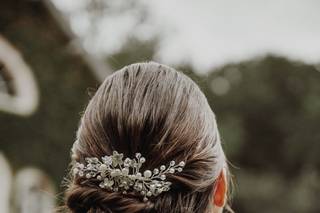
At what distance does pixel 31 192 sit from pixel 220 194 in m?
10.1

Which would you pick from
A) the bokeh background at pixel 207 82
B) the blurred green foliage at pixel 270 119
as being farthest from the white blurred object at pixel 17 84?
the blurred green foliage at pixel 270 119

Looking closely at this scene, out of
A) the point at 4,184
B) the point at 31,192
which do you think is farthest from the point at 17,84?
the point at 31,192

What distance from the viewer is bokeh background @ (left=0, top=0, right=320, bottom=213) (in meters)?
12.1

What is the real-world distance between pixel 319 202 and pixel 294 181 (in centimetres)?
551

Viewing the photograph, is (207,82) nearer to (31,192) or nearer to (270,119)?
(31,192)

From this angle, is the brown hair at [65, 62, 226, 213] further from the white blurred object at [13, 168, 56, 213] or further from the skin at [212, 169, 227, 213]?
the white blurred object at [13, 168, 56, 213]

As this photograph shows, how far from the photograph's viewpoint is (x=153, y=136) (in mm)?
2188

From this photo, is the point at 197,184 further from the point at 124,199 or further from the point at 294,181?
the point at 294,181

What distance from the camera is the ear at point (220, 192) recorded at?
7.50 ft

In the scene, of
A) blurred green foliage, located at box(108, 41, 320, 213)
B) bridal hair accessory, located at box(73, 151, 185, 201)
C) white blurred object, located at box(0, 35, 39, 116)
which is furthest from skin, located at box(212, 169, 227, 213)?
blurred green foliage, located at box(108, 41, 320, 213)

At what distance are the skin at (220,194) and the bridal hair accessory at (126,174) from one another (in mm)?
159

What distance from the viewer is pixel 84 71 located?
13.2 metres

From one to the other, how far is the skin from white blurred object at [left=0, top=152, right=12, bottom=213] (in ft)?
30.8

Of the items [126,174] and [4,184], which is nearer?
[126,174]
